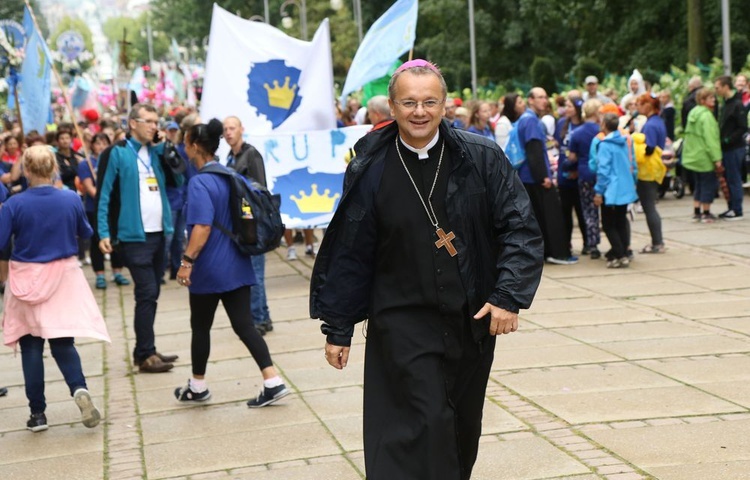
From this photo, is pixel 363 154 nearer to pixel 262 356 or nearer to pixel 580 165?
pixel 262 356

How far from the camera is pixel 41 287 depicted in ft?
24.8

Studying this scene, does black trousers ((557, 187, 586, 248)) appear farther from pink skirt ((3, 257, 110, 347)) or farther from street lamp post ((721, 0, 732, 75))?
pink skirt ((3, 257, 110, 347))

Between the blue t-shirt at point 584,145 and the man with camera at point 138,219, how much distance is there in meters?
5.71

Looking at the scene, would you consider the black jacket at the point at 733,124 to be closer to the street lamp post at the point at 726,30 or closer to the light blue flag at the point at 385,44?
the street lamp post at the point at 726,30

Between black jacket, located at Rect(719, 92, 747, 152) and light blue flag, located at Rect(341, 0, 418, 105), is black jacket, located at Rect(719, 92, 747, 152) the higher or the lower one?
the lower one

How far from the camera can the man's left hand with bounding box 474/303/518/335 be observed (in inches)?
179

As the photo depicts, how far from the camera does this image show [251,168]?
34.4ft

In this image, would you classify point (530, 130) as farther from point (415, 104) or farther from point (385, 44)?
point (415, 104)

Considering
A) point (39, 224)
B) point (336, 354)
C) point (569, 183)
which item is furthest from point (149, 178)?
point (569, 183)

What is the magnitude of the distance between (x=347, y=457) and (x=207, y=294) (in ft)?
5.85

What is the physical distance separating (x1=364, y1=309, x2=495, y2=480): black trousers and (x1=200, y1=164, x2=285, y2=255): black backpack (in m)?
3.19

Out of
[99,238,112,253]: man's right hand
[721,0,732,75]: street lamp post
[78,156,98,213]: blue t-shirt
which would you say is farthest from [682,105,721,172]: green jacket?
[99,238,112,253]: man's right hand

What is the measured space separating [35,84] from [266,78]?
113 inches

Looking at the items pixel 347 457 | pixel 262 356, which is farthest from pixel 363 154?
pixel 262 356
